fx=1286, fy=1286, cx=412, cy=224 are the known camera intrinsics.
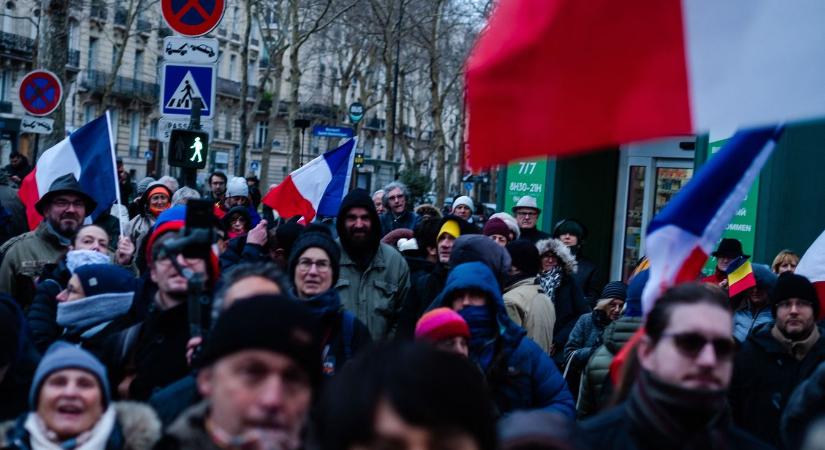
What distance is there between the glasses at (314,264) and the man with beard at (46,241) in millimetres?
2370

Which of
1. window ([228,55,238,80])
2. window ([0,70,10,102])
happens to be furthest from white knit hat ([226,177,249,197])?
window ([228,55,238,80])

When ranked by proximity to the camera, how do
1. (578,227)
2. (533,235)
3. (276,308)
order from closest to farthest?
(276,308), (578,227), (533,235)

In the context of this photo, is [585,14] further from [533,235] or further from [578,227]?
[533,235]

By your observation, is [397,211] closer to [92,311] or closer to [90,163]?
[90,163]

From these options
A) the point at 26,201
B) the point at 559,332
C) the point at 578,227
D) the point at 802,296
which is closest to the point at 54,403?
the point at 802,296

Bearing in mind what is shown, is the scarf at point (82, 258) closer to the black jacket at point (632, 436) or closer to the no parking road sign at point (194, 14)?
the black jacket at point (632, 436)

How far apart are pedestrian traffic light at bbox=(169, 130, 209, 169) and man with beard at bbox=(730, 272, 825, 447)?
5.11 m

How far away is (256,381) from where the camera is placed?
328 cm

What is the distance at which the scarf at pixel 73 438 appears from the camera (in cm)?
410

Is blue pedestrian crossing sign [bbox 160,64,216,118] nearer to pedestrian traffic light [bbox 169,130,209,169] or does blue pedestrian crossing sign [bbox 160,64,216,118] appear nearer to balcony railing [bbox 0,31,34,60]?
pedestrian traffic light [bbox 169,130,209,169]

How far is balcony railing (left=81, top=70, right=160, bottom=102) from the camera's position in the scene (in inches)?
2413

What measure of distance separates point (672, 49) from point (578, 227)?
8.11 meters

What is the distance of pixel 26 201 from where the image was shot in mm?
10336

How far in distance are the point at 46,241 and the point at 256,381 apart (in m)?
5.31
